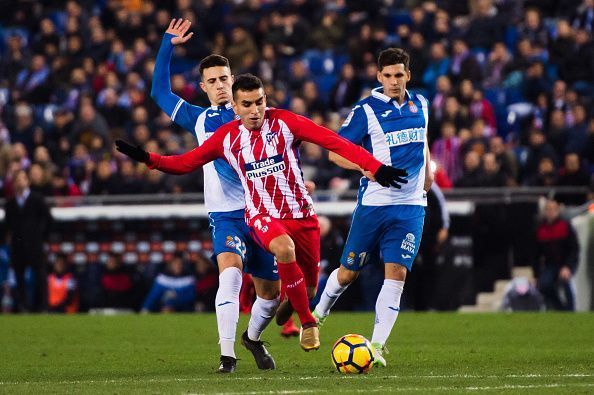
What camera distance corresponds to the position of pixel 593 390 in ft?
28.3

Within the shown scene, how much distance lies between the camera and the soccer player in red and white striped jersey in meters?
10.2

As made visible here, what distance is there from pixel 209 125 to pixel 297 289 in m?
1.84

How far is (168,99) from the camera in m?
11.7

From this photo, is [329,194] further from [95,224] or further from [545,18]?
[545,18]

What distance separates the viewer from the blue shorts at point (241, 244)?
1061cm

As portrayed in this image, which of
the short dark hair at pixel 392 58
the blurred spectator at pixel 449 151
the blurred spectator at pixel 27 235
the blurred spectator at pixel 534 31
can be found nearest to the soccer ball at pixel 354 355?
the short dark hair at pixel 392 58

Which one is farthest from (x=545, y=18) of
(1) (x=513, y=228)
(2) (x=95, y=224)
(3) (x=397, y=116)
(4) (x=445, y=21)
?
(3) (x=397, y=116)

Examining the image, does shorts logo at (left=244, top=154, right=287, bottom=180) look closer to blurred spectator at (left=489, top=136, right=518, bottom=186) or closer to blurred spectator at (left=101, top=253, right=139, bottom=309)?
blurred spectator at (left=489, top=136, right=518, bottom=186)

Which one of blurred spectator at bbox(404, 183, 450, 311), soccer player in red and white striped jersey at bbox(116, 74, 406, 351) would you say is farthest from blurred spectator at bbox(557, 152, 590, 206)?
soccer player in red and white striped jersey at bbox(116, 74, 406, 351)

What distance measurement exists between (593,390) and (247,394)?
2.25 meters

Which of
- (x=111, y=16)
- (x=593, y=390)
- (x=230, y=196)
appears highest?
(x=111, y=16)

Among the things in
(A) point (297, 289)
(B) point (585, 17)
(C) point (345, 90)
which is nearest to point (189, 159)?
(A) point (297, 289)

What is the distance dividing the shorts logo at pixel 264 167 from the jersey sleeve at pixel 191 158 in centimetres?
27

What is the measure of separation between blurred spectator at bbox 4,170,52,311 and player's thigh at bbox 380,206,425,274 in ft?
33.2
